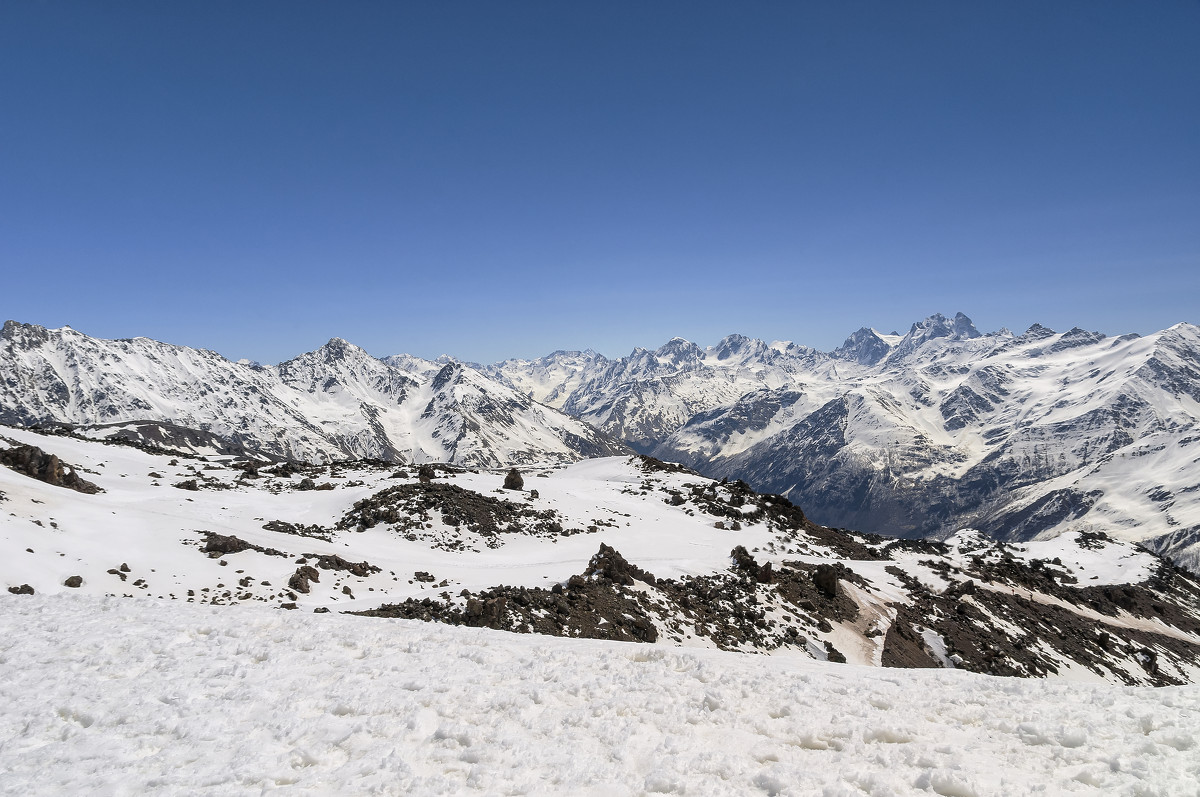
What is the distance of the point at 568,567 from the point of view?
36.6m

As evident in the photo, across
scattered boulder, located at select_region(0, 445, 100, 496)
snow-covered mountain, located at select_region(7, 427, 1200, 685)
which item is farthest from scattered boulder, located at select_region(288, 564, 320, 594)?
scattered boulder, located at select_region(0, 445, 100, 496)

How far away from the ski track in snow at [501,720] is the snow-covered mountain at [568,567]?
1157 cm

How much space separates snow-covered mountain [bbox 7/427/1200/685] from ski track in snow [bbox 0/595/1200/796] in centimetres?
1157

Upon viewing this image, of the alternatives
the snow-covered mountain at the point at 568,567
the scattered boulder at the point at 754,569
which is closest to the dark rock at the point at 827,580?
the snow-covered mountain at the point at 568,567

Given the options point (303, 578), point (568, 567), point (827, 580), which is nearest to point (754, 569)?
point (827, 580)

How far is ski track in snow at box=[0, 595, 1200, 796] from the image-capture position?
8.48 m

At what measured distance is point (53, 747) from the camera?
28.0 feet

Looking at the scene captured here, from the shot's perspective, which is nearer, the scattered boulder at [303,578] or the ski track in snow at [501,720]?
the ski track in snow at [501,720]

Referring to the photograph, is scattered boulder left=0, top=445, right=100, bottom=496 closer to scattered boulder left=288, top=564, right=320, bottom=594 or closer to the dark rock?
scattered boulder left=288, top=564, right=320, bottom=594

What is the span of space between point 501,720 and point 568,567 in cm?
2660

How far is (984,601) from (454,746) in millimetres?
52337

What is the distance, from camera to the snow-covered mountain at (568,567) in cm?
2685

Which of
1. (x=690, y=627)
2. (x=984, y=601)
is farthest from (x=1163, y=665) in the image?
(x=690, y=627)

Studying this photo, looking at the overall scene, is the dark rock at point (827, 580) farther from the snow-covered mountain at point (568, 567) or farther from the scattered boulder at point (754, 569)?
the scattered boulder at point (754, 569)
